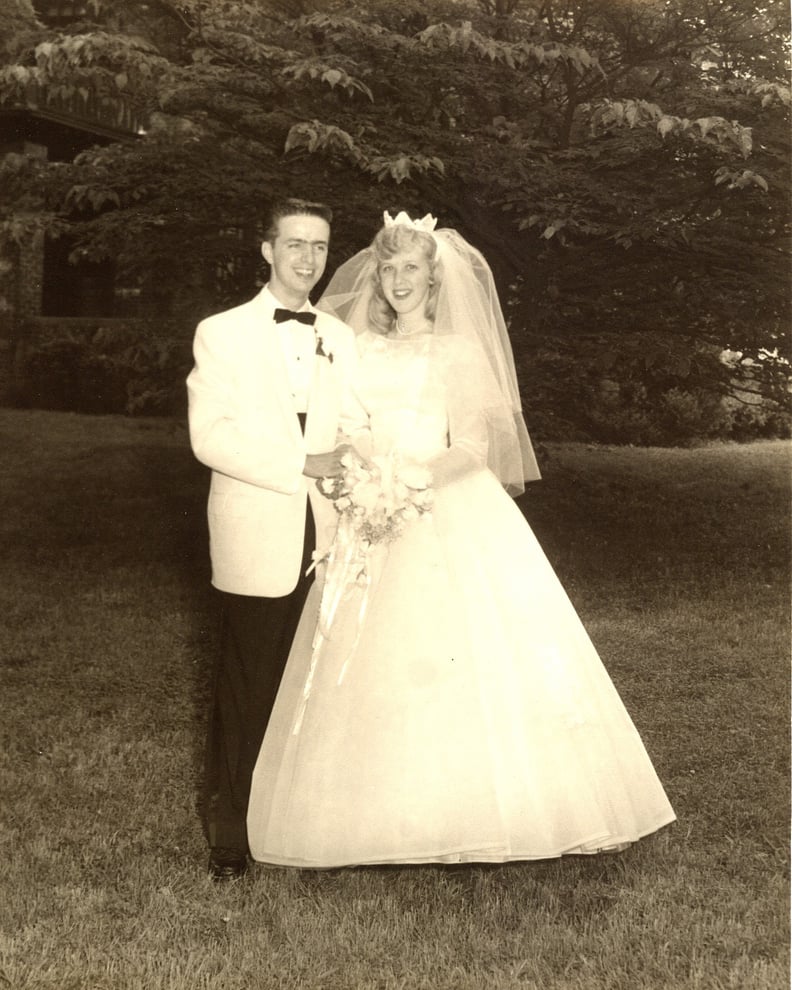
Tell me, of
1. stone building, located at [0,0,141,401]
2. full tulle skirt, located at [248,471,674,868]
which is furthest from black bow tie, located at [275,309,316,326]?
stone building, located at [0,0,141,401]

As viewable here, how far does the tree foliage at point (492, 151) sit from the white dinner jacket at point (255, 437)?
10.0 feet

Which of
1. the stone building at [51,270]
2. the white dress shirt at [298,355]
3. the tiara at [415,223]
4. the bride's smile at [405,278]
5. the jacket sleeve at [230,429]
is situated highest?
the tiara at [415,223]

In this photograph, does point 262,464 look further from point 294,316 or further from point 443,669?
point 443,669

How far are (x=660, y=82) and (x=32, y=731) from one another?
20.7 feet

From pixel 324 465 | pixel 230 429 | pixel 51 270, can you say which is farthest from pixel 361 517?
pixel 51 270

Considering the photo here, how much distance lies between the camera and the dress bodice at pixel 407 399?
13.6ft

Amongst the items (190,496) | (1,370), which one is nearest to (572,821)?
(190,496)

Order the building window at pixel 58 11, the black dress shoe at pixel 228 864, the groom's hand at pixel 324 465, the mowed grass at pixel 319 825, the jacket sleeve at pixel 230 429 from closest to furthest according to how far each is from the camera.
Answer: the mowed grass at pixel 319 825 < the jacket sleeve at pixel 230 429 < the groom's hand at pixel 324 465 < the black dress shoe at pixel 228 864 < the building window at pixel 58 11

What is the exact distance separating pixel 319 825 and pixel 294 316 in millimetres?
1676

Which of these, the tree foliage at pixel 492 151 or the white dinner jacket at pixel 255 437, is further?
the tree foliage at pixel 492 151

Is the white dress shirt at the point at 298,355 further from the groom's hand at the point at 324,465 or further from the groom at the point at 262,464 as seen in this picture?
the groom's hand at the point at 324,465

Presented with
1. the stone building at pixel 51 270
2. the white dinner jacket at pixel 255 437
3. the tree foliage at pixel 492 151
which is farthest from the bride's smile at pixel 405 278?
the stone building at pixel 51 270

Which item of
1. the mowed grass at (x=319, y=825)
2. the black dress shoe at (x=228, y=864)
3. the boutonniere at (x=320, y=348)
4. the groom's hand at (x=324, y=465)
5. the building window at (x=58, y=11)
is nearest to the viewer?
the mowed grass at (x=319, y=825)

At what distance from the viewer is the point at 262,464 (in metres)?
3.75
